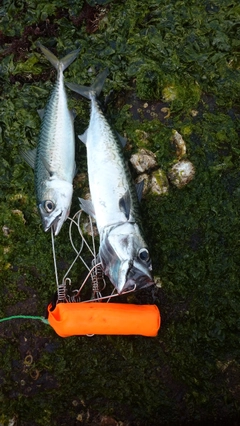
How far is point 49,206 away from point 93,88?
1245mm

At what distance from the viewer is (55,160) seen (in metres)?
3.57

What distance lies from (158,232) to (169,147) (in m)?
0.84

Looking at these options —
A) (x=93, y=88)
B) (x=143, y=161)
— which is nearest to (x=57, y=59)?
(x=93, y=88)

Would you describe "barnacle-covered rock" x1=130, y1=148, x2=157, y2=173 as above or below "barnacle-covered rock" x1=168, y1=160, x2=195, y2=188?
above

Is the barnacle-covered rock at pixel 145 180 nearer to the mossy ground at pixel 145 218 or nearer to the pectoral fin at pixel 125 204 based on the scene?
the mossy ground at pixel 145 218

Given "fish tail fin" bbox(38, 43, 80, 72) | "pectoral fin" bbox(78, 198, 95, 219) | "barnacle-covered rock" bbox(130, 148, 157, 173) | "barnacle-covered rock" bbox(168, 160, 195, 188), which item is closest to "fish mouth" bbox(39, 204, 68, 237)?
"pectoral fin" bbox(78, 198, 95, 219)

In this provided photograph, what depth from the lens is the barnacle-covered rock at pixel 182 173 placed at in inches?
147

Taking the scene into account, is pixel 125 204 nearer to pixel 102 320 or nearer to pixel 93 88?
pixel 102 320

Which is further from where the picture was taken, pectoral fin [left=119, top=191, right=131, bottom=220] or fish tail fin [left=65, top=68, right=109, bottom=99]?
fish tail fin [left=65, top=68, right=109, bottom=99]

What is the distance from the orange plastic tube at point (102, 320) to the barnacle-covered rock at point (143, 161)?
4.38 ft

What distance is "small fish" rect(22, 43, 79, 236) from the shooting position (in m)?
3.47

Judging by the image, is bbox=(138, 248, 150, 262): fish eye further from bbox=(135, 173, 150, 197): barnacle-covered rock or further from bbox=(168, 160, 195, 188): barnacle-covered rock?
bbox=(168, 160, 195, 188): barnacle-covered rock

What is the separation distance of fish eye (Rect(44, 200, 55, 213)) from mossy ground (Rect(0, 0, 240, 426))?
1.23 feet

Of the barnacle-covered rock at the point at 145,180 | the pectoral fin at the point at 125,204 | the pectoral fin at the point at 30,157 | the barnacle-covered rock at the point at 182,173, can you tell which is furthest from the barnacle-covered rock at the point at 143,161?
the pectoral fin at the point at 30,157
